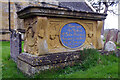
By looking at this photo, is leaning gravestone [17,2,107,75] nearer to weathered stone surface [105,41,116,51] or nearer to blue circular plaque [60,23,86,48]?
blue circular plaque [60,23,86,48]

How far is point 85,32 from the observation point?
4594 millimetres

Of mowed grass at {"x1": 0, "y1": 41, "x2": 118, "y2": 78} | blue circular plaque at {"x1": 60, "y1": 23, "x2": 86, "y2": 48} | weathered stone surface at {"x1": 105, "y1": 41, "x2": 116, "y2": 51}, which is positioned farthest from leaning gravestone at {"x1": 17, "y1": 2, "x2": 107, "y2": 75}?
weathered stone surface at {"x1": 105, "y1": 41, "x2": 116, "y2": 51}

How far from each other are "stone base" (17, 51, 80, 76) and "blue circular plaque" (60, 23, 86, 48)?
33 centimetres

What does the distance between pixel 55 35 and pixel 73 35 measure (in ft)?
2.19

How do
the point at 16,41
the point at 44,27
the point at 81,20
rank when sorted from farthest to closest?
the point at 16,41
the point at 81,20
the point at 44,27

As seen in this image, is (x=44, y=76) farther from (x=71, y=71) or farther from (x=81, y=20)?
(x=81, y=20)

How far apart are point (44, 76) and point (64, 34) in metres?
1.52

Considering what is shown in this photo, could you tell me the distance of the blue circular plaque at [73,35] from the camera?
13.8 feet

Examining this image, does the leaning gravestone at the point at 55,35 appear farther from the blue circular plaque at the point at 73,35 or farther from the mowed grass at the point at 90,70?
the mowed grass at the point at 90,70

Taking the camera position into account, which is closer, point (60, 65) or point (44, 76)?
point (44, 76)

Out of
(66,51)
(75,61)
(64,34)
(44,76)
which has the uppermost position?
(64,34)

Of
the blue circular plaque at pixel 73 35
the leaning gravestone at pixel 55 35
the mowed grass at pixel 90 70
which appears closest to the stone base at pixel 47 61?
the leaning gravestone at pixel 55 35

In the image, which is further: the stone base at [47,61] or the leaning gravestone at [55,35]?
the leaning gravestone at [55,35]

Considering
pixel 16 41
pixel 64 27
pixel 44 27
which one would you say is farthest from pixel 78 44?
pixel 16 41
